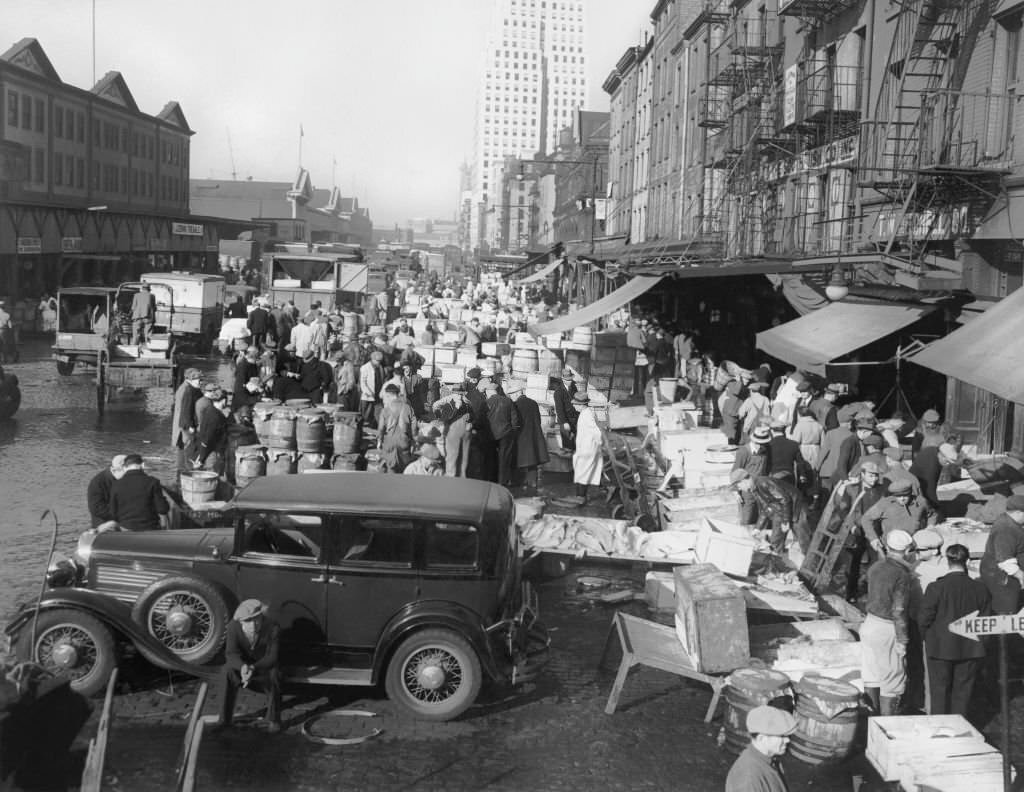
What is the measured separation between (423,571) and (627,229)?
58473mm

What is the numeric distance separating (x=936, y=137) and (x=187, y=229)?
5713cm

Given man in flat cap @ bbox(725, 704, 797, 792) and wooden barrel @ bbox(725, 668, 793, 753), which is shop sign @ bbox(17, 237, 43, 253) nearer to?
wooden barrel @ bbox(725, 668, 793, 753)

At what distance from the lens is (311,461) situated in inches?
633

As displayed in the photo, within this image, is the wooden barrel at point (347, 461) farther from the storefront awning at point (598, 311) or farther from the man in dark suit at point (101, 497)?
the storefront awning at point (598, 311)

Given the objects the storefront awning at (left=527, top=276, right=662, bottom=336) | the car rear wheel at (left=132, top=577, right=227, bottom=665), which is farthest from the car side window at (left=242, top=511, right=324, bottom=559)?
the storefront awning at (left=527, top=276, right=662, bottom=336)

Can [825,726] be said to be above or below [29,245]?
below

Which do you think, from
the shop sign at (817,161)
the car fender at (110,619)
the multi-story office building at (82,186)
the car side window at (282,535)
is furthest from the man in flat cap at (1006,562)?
the multi-story office building at (82,186)

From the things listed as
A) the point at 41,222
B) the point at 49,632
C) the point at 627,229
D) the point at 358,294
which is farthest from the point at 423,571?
the point at 627,229

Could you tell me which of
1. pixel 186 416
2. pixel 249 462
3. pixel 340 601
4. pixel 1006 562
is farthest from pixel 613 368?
pixel 340 601

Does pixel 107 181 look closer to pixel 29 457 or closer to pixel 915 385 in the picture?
pixel 29 457

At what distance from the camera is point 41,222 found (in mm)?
44656

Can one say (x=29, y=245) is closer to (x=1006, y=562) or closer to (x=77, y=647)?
(x=77, y=647)

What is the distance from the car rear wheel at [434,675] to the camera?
8.62 meters

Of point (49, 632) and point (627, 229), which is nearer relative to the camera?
point (49, 632)
